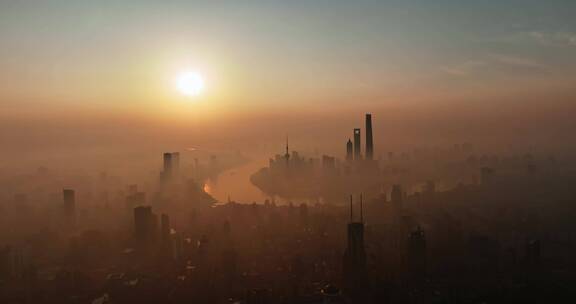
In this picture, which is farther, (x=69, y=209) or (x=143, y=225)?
(x=69, y=209)

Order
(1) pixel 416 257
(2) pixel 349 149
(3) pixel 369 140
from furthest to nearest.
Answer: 1. (2) pixel 349 149
2. (3) pixel 369 140
3. (1) pixel 416 257

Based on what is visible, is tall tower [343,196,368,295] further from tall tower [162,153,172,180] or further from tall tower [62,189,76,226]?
tall tower [162,153,172,180]

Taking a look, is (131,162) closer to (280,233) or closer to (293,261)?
(280,233)

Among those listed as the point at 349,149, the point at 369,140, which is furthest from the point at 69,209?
the point at 369,140

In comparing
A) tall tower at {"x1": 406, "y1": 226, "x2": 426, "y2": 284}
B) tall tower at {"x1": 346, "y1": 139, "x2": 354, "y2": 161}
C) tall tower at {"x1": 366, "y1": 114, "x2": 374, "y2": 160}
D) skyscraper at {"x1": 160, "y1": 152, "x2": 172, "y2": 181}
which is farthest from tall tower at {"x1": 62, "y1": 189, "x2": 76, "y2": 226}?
tall tower at {"x1": 366, "y1": 114, "x2": 374, "y2": 160}

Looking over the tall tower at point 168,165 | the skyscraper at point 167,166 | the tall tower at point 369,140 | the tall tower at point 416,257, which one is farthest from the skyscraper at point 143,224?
the tall tower at point 369,140

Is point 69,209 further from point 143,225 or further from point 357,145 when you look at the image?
point 357,145

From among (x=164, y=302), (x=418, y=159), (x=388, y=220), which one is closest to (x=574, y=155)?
(x=418, y=159)

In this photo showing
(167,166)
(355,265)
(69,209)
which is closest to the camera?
(355,265)

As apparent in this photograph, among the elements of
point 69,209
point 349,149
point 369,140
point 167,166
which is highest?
point 369,140

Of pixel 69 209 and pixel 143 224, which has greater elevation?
pixel 69 209
